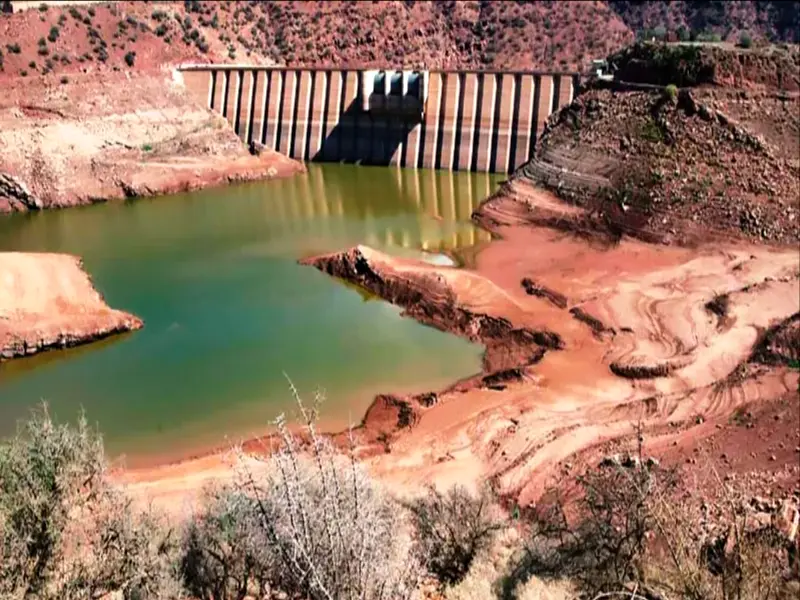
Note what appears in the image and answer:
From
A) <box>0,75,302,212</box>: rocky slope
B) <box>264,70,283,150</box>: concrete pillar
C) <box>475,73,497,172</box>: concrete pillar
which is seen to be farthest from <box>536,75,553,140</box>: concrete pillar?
<box>264,70,283,150</box>: concrete pillar

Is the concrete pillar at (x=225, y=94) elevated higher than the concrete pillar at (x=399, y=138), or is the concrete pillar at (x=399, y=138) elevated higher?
the concrete pillar at (x=225, y=94)

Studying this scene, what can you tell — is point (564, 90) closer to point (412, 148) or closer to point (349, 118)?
point (412, 148)

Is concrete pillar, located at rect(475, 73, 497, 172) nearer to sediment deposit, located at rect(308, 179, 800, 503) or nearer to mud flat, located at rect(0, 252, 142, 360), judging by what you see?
sediment deposit, located at rect(308, 179, 800, 503)

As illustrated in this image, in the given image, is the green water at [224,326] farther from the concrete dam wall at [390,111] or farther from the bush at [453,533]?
the concrete dam wall at [390,111]

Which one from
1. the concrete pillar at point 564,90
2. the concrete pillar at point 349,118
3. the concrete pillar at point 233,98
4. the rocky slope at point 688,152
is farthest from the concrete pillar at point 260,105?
the rocky slope at point 688,152

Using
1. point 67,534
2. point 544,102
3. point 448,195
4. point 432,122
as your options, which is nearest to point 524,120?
point 544,102

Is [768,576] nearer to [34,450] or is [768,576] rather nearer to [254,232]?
[34,450]
